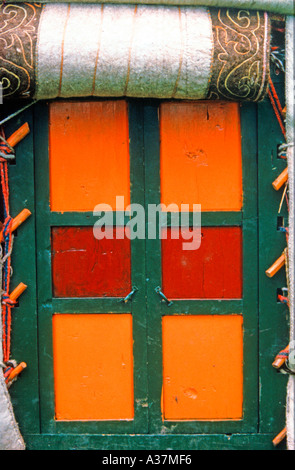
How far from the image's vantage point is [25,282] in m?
2.01

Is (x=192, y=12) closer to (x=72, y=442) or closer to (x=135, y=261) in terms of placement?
(x=135, y=261)

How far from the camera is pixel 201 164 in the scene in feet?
6.55

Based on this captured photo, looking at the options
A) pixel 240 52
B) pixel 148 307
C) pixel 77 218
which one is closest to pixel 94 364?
pixel 148 307

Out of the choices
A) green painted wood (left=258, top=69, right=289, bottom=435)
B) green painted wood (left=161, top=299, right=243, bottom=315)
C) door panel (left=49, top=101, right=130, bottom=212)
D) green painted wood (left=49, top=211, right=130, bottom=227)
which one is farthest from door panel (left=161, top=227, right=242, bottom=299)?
door panel (left=49, top=101, right=130, bottom=212)

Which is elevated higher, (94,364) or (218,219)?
(218,219)

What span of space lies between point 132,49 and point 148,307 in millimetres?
1192

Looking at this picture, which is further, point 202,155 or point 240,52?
point 202,155

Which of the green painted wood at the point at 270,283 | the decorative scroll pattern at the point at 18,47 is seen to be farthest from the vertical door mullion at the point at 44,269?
the green painted wood at the point at 270,283

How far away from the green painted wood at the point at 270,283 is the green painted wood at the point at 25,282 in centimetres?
112

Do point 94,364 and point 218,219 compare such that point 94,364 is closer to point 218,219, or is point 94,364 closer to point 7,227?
point 7,227

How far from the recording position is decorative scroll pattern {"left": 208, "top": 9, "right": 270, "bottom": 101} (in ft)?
5.77

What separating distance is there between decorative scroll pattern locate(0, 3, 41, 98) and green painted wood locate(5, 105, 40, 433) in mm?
233

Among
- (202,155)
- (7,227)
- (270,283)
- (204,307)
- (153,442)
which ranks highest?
(202,155)

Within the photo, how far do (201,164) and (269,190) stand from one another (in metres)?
0.36
